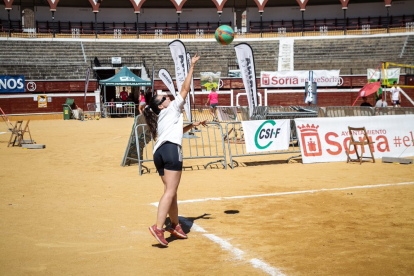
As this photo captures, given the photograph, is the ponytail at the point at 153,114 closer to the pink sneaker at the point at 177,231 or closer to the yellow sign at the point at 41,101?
the pink sneaker at the point at 177,231

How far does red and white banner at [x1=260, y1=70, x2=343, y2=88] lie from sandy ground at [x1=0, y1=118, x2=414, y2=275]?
80.0 ft

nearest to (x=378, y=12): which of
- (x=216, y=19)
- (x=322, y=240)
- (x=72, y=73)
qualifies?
(x=216, y=19)

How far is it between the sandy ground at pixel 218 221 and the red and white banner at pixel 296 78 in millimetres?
24399

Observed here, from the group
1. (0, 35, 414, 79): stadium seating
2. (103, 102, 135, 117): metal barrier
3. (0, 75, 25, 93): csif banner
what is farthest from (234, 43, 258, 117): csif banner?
(0, 35, 414, 79): stadium seating

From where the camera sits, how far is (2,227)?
253 inches

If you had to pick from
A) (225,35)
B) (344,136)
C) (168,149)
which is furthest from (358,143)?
(168,149)

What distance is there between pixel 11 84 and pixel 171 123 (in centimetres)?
3001

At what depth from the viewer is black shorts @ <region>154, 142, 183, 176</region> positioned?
5.64 m

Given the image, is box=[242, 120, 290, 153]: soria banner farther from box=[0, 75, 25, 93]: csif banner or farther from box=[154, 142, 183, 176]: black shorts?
box=[0, 75, 25, 93]: csif banner

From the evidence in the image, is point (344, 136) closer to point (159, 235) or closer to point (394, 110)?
point (394, 110)

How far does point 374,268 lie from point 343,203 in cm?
303

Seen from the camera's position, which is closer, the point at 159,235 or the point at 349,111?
the point at 159,235

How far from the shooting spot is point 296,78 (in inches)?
1401

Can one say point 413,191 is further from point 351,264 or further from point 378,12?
point 378,12
